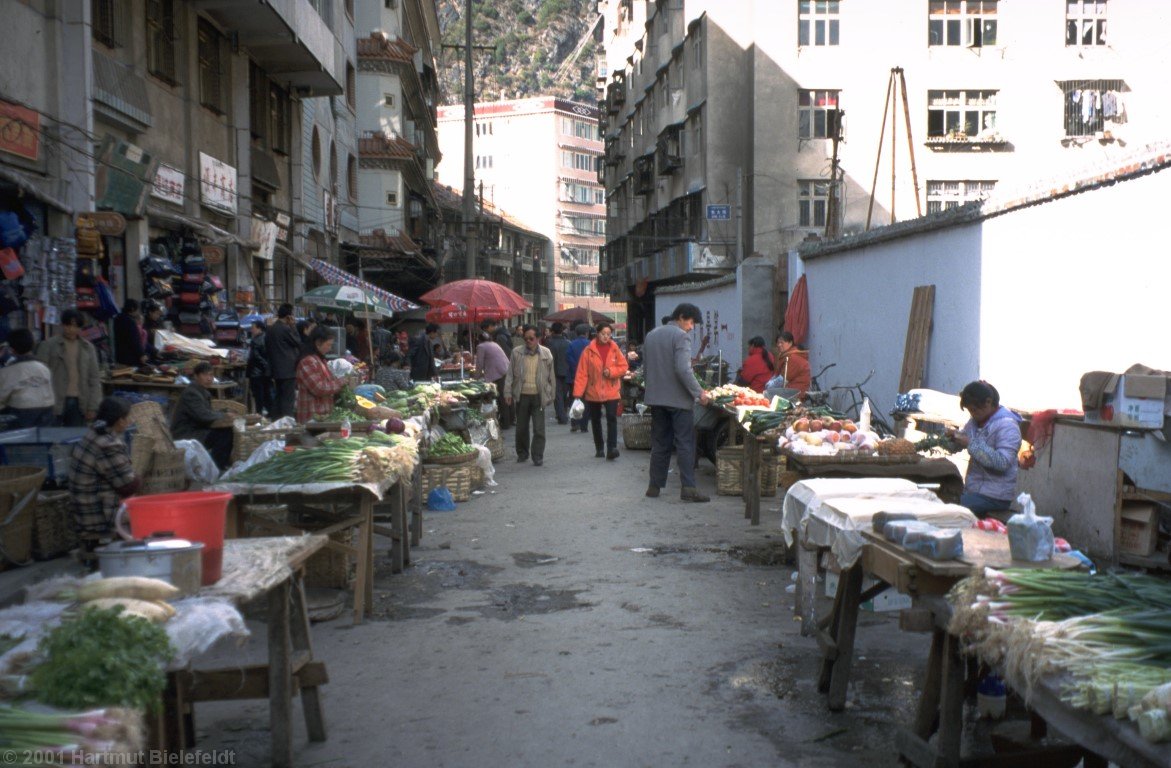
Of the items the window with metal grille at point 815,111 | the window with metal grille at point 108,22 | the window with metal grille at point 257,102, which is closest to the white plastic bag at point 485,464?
the window with metal grille at point 108,22

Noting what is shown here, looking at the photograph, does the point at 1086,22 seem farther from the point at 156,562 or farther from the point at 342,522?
the point at 156,562

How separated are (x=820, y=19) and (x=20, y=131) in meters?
29.2

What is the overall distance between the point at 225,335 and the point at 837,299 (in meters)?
9.48

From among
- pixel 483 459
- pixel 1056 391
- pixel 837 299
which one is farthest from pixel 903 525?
pixel 837 299

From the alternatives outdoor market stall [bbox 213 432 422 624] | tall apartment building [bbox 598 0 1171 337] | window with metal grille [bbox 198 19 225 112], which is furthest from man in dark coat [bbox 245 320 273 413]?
tall apartment building [bbox 598 0 1171 337]

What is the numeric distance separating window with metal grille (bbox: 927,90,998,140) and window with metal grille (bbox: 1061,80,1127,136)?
2.19 metres

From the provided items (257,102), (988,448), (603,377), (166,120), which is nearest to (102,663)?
(988,448)

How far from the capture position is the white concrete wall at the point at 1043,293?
1003cm

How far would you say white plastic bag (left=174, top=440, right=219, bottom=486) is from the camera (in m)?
10.6

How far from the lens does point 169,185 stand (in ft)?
53.5

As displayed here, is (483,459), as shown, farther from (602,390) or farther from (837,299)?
(837,299)

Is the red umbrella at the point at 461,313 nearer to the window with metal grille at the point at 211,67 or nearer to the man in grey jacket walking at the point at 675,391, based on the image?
the window with metal grille at the point at 211,67

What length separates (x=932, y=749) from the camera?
4453 millimetres

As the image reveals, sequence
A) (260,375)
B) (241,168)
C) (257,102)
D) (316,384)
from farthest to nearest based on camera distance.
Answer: (257,102) < (241,168) < (260,375) < (316,384)
